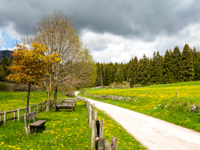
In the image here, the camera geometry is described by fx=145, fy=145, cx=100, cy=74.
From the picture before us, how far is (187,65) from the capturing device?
199 ft

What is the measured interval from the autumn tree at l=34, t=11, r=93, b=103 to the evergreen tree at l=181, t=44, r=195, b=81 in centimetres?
5417

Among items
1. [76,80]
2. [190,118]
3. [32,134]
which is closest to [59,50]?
[76,80]

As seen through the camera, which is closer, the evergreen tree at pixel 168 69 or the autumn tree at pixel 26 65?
the autumn tree at pixel 26 65

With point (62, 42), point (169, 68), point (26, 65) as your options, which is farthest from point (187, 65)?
point (26, 65)

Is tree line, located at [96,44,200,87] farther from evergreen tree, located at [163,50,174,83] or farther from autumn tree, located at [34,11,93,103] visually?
autumn tree, located at [34,11,93,103]

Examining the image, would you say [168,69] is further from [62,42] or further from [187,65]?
[62,42]

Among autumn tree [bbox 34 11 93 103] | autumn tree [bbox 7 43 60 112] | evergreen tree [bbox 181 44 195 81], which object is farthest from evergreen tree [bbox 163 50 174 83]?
autumn tree [bbox 7 43 60 112]

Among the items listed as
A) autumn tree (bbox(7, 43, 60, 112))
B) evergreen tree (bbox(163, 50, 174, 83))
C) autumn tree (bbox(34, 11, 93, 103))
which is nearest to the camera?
autumn tree (bbox(7, 43, 60, 112))

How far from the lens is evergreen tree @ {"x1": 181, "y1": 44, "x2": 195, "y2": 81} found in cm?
6050

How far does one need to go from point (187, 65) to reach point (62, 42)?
57272 millimetres

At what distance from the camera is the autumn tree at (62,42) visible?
21.6 meters

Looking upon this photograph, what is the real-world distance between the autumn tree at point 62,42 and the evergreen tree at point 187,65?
54.2 meters

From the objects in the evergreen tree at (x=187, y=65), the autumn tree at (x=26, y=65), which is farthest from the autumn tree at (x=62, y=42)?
the evergreen tree at (x=187, y=65)

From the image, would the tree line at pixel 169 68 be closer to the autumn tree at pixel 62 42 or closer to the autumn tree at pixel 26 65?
the autumn tree at pixel 62 42
